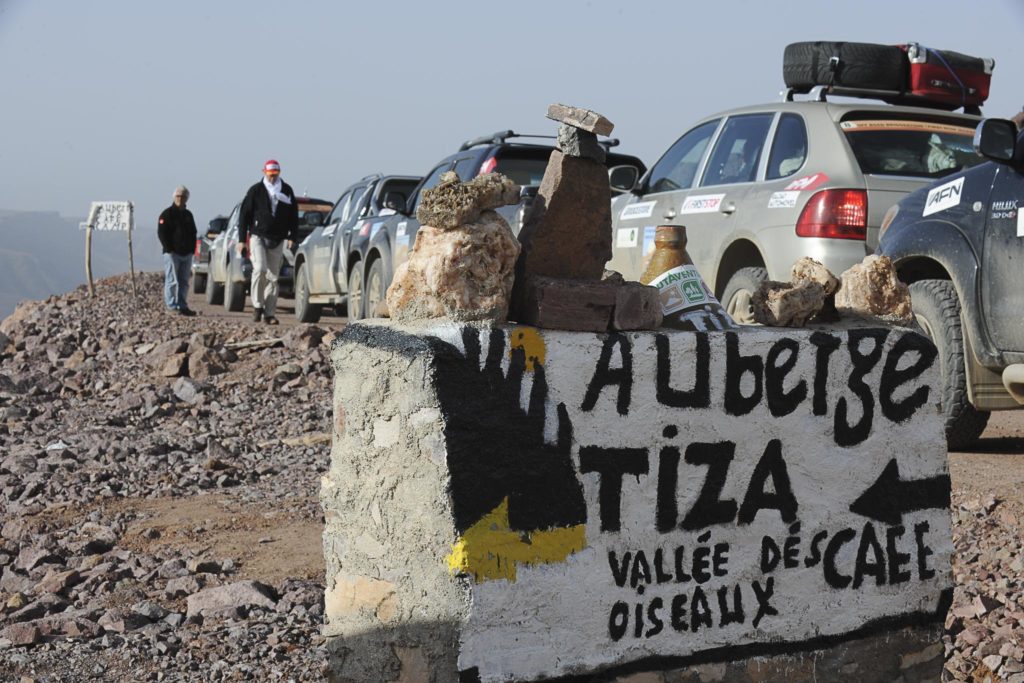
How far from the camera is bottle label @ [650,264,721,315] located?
335 centimetres

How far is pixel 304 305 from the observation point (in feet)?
48.9

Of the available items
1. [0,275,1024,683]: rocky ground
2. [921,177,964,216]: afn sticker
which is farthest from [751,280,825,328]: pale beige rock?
[921,177,964,216]: afn sticker

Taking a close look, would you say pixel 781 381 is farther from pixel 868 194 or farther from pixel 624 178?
pixel 624 178

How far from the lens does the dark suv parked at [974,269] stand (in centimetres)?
554

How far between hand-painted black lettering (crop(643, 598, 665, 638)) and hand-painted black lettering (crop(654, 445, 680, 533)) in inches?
7.2

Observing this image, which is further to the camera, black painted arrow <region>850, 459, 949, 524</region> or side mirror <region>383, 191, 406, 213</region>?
side mirror <region>383, 191, 406, 213</region>

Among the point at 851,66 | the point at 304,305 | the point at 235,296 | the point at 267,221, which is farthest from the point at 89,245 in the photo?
the point at 851,66

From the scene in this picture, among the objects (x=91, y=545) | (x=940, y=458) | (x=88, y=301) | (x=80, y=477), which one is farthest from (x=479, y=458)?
(x=88, y=301)

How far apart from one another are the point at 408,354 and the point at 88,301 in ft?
58.7

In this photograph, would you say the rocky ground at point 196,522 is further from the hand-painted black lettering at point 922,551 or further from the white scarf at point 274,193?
the white scarf at point 274,193

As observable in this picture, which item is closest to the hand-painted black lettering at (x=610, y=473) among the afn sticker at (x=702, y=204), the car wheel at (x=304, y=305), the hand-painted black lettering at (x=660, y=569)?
the hand-painted black lettering at (x=660, y=569)

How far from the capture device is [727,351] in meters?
3.11

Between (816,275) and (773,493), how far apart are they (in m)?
0.67

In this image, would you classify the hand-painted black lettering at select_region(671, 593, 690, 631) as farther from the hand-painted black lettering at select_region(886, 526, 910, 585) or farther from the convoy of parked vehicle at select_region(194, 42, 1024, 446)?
the convoy of parked vehicle at select_region(194, 42, 1024, 446)
